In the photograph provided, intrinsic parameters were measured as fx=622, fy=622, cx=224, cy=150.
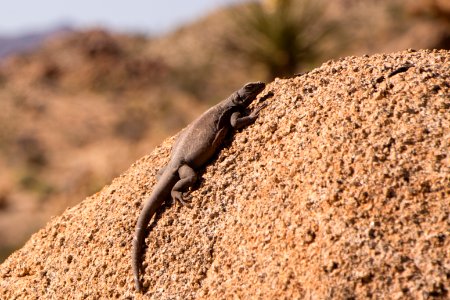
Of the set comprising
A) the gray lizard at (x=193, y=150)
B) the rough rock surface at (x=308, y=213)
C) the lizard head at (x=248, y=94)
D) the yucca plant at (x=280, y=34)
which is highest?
the yucca plant at (x=280, y=34)

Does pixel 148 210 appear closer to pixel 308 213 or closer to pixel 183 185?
pixel 183 185

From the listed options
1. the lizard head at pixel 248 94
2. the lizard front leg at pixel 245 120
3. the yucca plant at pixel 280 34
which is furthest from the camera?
the yucca plant at pixel 280 34

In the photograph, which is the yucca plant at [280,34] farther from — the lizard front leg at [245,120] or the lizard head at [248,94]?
the lizard front leg at [245,120]

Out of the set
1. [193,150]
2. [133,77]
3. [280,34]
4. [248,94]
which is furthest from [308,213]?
[133,77]

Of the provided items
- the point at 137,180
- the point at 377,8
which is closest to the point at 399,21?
the point at 377,8

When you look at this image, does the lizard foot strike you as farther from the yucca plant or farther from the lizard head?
the yucca plant

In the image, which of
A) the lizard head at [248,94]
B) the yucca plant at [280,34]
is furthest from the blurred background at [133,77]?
the lizard head at [248,94]
